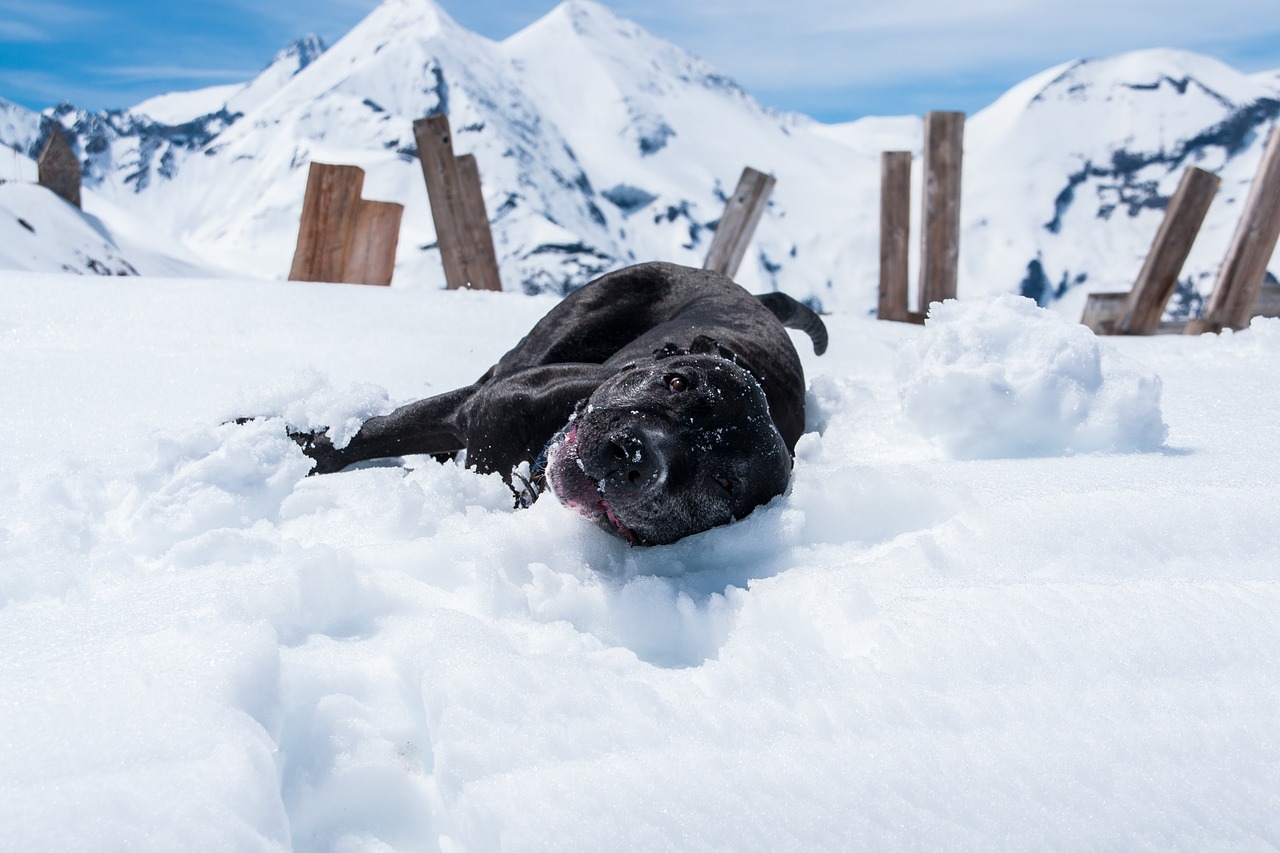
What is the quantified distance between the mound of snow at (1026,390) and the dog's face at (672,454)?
2.64ft

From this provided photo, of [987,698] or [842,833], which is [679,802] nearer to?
[842,833]

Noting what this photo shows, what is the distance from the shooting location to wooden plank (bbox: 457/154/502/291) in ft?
25.4

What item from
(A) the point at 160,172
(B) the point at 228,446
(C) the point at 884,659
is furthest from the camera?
(A) the point at 160,172

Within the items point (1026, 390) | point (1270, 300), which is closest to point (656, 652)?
point (1026, 390)

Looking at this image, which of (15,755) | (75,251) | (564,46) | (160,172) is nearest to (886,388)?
(15,755)

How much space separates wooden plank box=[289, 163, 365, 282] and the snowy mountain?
42481 millimetres

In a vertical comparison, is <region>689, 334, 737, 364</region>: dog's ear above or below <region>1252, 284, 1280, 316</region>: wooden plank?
above

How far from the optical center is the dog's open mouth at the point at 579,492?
7.20 feet

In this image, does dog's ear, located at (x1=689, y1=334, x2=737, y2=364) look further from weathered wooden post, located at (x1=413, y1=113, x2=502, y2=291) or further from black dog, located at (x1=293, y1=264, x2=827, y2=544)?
weathered wooden post, located at (x1=413, y1=113, x2=502, y2=291)

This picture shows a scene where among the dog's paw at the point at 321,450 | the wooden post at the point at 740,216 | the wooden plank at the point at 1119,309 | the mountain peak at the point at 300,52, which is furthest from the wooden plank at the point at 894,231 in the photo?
the mountain peak at the point at 300,52

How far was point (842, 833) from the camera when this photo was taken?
1.15 meters

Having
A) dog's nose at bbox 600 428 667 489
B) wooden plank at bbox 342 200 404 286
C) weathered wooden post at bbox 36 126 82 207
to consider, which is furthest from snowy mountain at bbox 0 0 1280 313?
dog's nose at bbox 600 428 667 489

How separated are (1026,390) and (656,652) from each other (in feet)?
5.86

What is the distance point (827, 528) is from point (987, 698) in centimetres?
87
